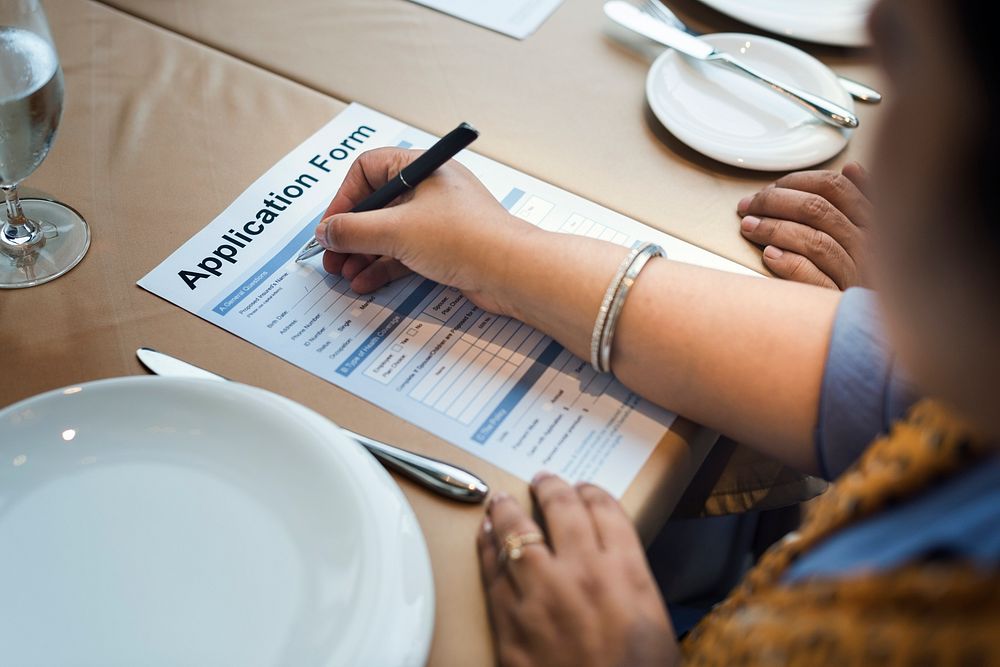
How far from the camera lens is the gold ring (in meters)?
0.60

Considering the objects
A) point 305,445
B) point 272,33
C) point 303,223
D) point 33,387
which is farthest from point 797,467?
point 272,33

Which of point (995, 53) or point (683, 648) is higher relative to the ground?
point (995, 53)

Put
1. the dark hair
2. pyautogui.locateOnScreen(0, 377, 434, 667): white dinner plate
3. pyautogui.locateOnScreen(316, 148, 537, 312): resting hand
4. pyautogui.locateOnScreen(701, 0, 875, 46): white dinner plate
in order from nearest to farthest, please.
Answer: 1. the dark hair
2. pyautogui.locateOnScreen(0, 377, 434, 667): white dinner plate
3. pyautogui.locateOnScreen(316, 148, 537, 312): resting hand
4. pyautogui.locateOnScreen(701, 0, 875, 46): white dinner plate

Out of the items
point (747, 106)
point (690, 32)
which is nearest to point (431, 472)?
point (747, 106)

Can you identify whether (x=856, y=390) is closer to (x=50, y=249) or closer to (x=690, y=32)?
(x=690, y=32)

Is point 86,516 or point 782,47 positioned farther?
point 782,47

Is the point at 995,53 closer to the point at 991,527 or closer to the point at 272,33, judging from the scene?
the point at 991,527

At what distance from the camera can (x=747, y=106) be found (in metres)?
0.99

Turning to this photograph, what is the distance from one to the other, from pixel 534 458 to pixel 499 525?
75 millimetres

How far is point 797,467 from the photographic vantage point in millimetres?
726

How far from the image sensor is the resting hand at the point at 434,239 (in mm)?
774

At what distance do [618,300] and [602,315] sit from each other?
2 cm

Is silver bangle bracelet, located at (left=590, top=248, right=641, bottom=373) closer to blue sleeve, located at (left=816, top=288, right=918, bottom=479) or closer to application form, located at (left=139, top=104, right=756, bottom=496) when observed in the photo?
application form, located at (left=139, top=104, right=756, bottom=496)

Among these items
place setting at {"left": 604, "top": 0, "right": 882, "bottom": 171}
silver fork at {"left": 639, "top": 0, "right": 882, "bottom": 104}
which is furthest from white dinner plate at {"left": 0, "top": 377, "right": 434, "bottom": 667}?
silver fork at {"left": 639, "top": 0, "right": 882, "bottom": 104}
